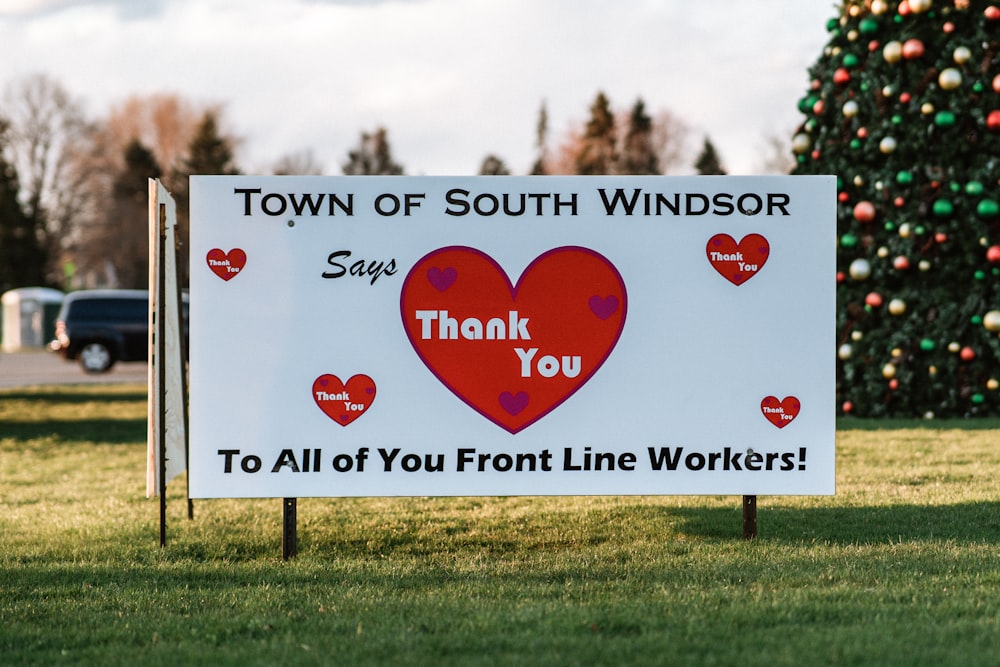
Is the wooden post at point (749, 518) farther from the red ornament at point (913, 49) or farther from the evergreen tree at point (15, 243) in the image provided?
the evergreen tree at point (15, 243)

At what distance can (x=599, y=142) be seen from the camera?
6375 cm

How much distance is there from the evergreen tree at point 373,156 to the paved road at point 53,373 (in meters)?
43.8

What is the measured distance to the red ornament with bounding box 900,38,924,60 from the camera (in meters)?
12.1

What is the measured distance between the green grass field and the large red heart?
878 millimetres

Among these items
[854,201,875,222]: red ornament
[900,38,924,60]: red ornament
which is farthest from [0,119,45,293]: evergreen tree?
[900,38,924,60]: red ornament

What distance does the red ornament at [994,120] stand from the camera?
459 inches

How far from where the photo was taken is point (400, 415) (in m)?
5.77

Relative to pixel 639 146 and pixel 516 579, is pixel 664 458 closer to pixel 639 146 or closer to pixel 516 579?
pixel 516 579

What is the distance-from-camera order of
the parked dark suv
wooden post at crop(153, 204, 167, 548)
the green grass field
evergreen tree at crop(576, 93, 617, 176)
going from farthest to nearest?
1. evergreen tree at crop(576, 93, 617, 176)
2. the parked dark suv
3. wooden post at crop(153, 204, 167, 548)
4. the green grass field

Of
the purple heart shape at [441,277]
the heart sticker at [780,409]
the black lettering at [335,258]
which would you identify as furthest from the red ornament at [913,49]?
the black lettering at [335,258]

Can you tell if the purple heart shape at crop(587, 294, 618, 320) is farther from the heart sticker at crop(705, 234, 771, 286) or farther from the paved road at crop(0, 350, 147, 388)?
the paved road at crop(0, 350, 147, 388)

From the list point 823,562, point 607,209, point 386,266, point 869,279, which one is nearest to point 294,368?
point 386,266

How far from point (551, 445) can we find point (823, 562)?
148cm

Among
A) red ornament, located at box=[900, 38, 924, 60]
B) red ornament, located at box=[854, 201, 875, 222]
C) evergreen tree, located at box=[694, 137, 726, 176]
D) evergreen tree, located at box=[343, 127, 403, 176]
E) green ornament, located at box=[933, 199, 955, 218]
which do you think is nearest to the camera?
green ornament, located at box=[933, 199, 955, 218]
